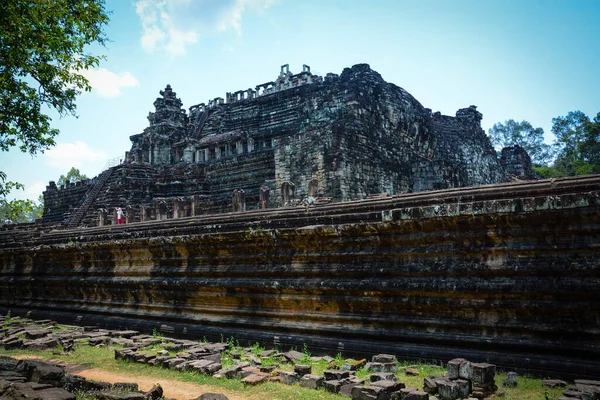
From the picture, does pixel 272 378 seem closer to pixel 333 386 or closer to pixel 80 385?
pixel 333 386

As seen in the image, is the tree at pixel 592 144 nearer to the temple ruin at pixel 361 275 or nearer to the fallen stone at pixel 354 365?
the temple ruin at pixel 361 275

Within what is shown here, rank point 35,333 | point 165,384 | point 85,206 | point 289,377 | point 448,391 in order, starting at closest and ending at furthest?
1. point 448,391
2. point 289,377
3. point 165,384
4. point 35,333
5. point 85,206

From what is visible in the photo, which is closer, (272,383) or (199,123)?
(272,383)

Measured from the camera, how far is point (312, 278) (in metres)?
7.29

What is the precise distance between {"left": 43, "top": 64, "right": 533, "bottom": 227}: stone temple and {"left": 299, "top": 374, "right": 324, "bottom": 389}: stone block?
16.2 ft

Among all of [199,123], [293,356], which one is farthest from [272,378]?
[199,123]

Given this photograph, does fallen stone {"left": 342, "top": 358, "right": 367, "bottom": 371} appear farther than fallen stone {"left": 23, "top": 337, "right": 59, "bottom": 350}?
No

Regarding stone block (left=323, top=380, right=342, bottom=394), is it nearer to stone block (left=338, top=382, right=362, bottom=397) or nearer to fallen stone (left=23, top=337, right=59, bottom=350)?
stone block (left=338, top=382, right=362, bottom=397)

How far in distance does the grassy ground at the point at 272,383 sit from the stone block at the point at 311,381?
0.26ft

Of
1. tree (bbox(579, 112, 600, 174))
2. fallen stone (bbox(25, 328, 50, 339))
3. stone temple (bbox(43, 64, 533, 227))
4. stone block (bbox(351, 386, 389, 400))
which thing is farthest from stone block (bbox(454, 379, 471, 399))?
tree (bbox(579, 112, 600, 174))

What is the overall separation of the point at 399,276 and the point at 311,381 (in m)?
1.96

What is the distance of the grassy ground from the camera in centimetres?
475

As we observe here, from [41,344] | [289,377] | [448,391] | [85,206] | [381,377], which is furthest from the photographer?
[85,206]

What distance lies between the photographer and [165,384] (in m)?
5.96
